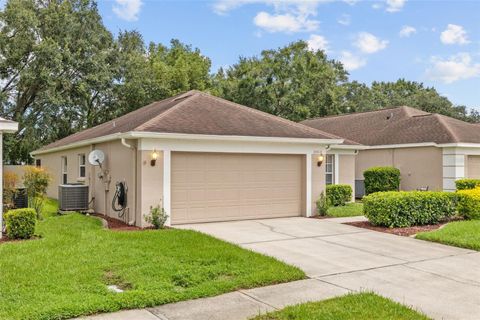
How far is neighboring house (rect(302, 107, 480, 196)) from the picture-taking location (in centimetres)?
1753

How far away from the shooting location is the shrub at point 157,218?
34.0 ft

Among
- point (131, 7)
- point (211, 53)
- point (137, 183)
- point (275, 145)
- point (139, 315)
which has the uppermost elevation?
point (211, 53)

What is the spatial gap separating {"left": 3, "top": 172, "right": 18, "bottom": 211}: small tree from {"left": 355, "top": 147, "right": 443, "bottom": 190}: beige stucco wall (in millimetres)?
15124

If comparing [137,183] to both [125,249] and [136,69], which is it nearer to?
[125,249]

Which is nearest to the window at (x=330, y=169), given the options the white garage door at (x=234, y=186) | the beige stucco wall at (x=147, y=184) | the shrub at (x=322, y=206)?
the shrub at (x=322, y=206)

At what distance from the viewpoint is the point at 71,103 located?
27.7 m

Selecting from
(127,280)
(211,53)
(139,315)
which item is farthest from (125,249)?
(211,53)

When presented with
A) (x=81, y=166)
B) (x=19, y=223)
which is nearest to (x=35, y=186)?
(x=81, y=166)

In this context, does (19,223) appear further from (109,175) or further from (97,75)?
(97,75)

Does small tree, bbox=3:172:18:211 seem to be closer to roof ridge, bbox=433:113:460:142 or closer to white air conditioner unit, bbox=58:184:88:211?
white air conditioner unit, bbox=58:184:88:211

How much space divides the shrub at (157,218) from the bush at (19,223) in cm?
268

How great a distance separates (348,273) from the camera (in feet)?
21.7

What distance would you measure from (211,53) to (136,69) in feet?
31.1

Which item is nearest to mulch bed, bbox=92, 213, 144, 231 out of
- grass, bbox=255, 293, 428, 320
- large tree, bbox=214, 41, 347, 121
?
grass, bbox=255, 293, 428, 320
